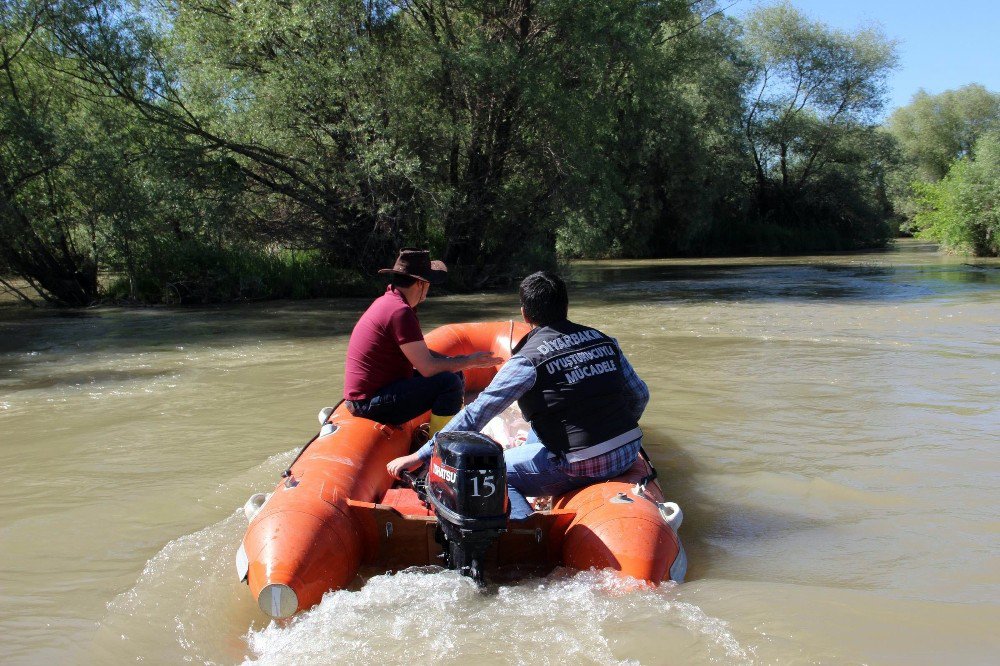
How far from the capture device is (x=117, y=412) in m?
7.17

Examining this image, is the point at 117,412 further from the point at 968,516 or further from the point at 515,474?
the point at 968,516

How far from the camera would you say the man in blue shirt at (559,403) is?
12.2 feet

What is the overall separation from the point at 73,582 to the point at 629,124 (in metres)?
24.5

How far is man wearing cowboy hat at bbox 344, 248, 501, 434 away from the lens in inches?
188

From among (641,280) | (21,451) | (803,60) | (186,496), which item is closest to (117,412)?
(21,451)

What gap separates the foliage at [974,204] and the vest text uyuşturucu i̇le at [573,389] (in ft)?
78.9

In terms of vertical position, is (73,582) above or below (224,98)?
below

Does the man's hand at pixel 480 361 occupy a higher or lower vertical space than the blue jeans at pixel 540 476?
higher

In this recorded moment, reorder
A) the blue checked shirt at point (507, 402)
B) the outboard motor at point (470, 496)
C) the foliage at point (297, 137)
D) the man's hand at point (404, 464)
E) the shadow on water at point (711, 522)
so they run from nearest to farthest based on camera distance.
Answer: the outboard motor at point (470, 496), the blue checked shirt at point (507, 402), the man's hand at point (404, 464), the shadow on water at point (711, 522), the foliage at point (297, 137)

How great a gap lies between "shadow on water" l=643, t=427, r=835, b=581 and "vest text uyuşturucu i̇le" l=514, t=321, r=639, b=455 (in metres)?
0.76

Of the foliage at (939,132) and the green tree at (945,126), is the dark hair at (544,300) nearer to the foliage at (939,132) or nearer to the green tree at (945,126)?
the foliage at (939,132)

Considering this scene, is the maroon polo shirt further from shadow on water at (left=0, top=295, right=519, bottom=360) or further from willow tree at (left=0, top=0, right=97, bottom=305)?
willow tree at (left=0, top=0, right=97, bottom=305)

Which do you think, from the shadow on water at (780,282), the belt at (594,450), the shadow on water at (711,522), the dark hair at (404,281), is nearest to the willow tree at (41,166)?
the shadow on water at (780,282)

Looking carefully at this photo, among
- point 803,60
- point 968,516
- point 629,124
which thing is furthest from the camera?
point 803,60
